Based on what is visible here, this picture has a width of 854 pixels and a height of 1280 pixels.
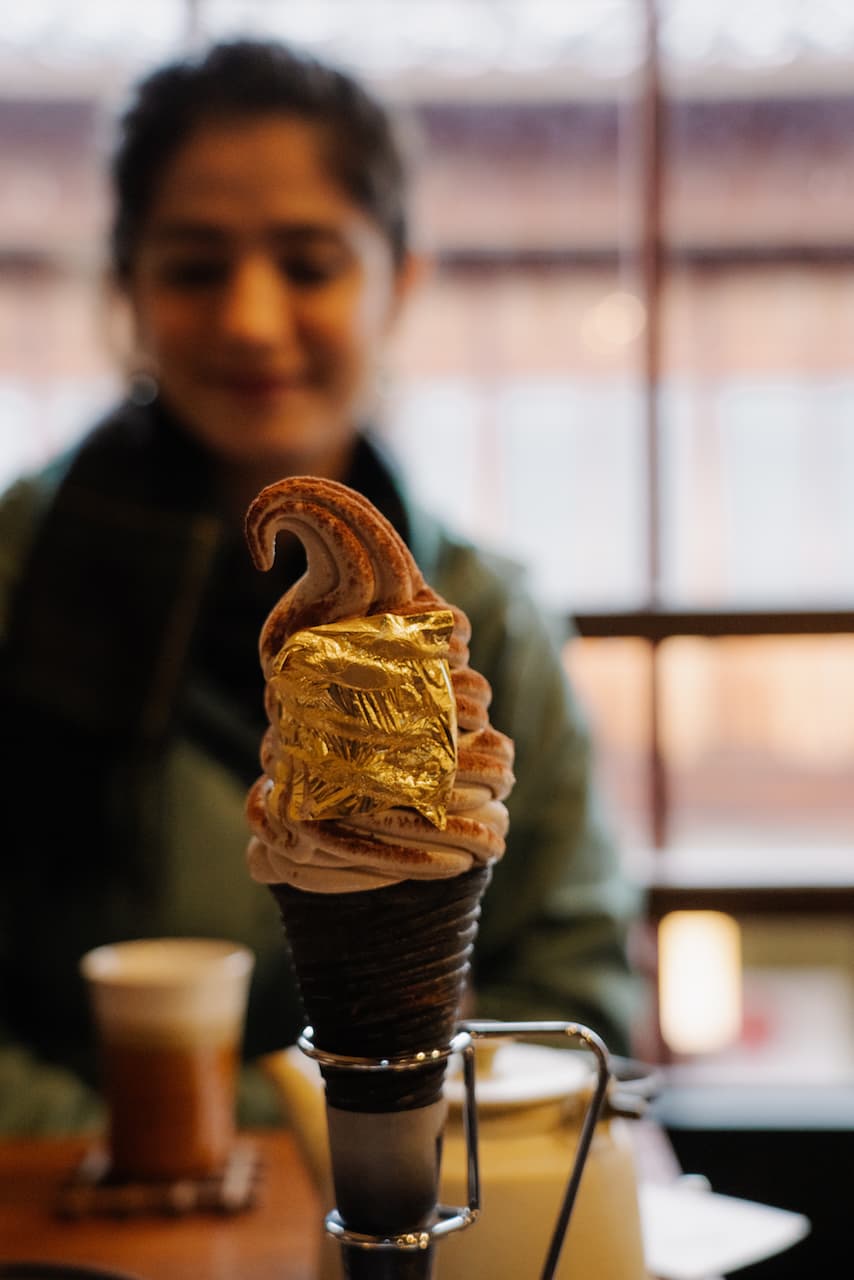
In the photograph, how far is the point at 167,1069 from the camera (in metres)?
0.96

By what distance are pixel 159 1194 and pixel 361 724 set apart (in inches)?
22.3

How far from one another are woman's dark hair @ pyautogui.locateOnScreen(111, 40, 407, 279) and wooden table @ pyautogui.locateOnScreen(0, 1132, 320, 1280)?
3.67 ft

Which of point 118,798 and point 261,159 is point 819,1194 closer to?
→ point 118,798

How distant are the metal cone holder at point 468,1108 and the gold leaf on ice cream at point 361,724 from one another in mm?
90

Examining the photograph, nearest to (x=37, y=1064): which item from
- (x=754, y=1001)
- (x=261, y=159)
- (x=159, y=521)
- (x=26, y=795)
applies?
(x=26, y=795)

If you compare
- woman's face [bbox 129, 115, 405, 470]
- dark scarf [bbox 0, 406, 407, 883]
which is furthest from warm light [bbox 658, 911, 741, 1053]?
woman's face [bbox 129, 115, 405, 470]

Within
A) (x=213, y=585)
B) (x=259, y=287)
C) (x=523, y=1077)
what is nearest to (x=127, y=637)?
(x=213, y=585)

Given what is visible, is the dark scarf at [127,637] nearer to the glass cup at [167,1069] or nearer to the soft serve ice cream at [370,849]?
the glass cup at [167,1069]

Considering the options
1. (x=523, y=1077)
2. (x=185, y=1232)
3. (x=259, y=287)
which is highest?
(x=259, y=287)

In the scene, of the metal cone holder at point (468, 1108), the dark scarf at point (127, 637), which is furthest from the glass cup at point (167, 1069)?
the dark scarf at point (127, 637)

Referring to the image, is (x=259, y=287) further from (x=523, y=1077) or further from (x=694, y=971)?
(x=694, y=971)

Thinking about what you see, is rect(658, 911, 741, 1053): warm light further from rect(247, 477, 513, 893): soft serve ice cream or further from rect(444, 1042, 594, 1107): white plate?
rect(247, 477, 513, 893): soft serve ice cream

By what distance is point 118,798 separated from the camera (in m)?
1.63

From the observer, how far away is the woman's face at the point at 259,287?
5.04ft
